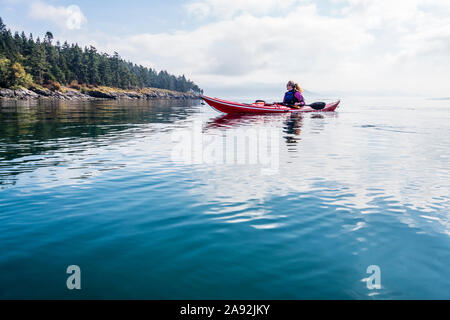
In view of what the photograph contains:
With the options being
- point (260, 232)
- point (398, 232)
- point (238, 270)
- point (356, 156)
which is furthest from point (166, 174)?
point (356, 156)

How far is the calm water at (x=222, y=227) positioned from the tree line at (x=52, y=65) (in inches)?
4017

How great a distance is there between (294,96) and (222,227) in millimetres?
28245

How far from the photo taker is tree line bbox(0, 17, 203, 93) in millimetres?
93156

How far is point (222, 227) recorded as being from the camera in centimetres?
579

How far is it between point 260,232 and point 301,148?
→ 9555 mm

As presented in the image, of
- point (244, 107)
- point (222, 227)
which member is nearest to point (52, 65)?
point (244, 107)

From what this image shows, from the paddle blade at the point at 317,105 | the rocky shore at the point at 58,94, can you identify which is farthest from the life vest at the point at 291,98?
the rocky shore at the point at 58,94

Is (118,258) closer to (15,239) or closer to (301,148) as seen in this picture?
(15,239)

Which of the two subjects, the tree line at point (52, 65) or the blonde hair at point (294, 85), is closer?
the blonde hair at point (294, 85)

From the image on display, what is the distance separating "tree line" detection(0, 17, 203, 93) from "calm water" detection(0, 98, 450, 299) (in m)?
102

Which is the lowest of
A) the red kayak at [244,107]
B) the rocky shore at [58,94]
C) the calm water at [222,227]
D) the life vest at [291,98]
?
the calm water at [222,227]

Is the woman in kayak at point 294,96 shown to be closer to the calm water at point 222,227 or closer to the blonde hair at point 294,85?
the blonde hair at point 294,85

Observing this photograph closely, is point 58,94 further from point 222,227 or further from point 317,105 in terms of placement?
point 222,227

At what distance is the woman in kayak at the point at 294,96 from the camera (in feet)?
103
